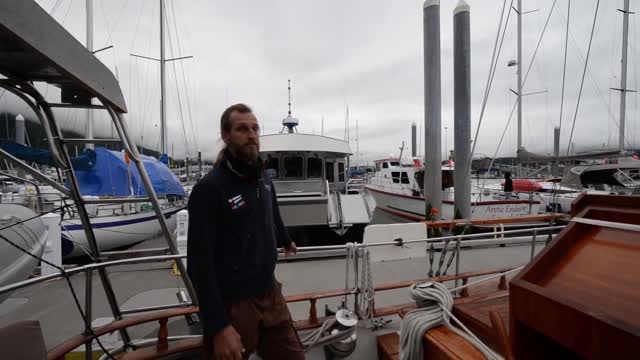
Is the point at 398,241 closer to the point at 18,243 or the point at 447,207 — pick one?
the point at 18,243

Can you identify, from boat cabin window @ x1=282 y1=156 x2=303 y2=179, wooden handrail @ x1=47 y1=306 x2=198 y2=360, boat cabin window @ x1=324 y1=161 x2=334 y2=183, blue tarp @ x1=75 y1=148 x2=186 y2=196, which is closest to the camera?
wooden handrail @ x1=47 y1=306 x2=198 y2=360

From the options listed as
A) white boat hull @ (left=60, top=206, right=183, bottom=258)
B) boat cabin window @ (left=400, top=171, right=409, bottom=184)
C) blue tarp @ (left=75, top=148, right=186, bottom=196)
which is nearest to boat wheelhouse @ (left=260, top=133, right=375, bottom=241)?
blue tarp @ (left=75, top=148, right=186, bottom=196)

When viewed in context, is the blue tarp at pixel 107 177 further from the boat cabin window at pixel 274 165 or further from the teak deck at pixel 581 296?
the teak deck at pixel 581 296

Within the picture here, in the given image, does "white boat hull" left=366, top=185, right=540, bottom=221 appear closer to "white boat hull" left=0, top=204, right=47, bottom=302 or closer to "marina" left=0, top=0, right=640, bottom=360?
"marina" left=0, top=0, right=640, bottom=360

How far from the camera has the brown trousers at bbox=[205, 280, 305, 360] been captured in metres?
1.66

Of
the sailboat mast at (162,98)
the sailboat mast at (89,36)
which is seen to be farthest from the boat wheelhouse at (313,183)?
the sailboat mast at (162,98)

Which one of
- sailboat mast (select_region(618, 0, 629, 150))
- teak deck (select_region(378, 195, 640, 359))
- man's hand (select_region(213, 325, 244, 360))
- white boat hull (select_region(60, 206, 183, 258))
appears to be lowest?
white boat hull (select_region(60, 206, 183, 258))

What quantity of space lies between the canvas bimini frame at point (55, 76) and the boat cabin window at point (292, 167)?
6699 mm

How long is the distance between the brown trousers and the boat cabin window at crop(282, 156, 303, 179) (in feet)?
24.9

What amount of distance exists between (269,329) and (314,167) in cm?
794

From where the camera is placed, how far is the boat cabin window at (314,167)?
31.4ft

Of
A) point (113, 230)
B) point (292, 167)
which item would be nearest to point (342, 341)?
point (292, 167)

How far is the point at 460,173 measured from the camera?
22.1 feet

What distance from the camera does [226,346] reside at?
139cm
